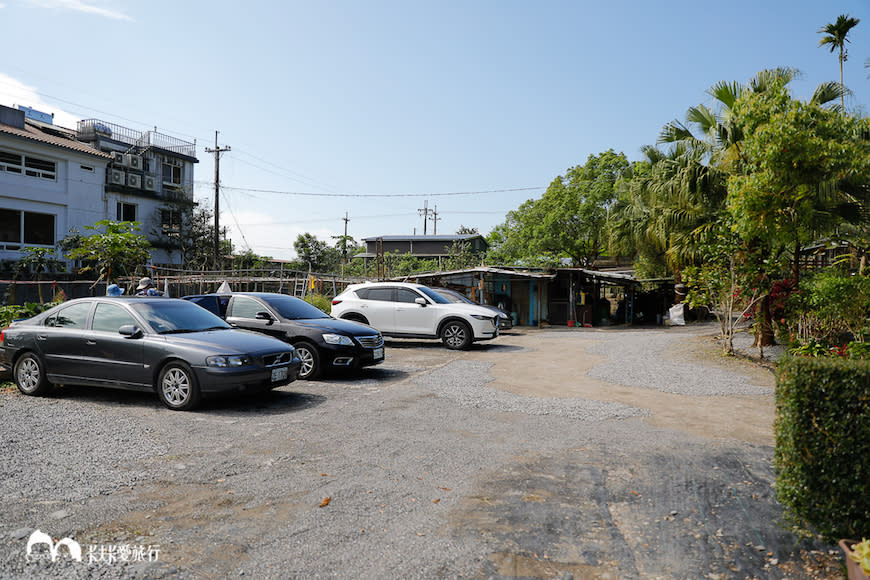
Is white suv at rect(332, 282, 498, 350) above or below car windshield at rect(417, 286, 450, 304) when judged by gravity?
below

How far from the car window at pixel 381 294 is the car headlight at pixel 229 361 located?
744 centimetres

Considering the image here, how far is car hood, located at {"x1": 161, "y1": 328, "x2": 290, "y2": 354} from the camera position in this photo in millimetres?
6902

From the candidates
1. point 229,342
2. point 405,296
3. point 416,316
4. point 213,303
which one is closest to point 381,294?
point 405,296

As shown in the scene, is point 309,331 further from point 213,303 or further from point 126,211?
point 126,211

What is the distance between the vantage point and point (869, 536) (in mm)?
3020

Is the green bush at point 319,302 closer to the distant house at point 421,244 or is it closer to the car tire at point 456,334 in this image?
the car tire at point 456,334

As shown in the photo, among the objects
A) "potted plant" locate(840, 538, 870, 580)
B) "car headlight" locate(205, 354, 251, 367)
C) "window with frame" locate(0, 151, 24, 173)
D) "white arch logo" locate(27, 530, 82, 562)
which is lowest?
"white arch logo" locate(27, 530, 82, 562)

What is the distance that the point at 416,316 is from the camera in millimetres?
14227

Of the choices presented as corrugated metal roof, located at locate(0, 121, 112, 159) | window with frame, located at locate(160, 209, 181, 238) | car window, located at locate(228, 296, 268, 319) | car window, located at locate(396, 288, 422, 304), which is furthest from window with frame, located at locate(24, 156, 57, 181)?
car window, located at locate(228, 296, 268, 319)

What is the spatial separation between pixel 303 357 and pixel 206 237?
1094 inches

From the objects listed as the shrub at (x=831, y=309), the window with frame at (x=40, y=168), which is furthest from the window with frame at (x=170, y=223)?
the shrub at (x=831, y=309)

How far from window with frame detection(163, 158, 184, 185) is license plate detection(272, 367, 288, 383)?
31.6m

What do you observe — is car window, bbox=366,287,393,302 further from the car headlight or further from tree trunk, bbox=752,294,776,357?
tree trunk, bbox=752,294,776,357

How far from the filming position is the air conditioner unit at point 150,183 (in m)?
31.9
